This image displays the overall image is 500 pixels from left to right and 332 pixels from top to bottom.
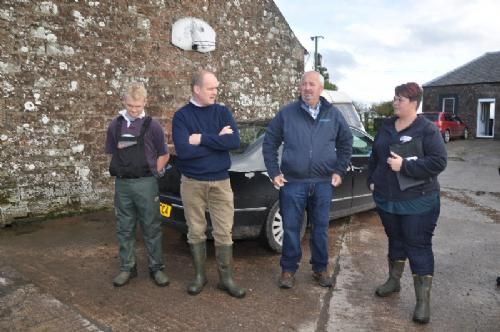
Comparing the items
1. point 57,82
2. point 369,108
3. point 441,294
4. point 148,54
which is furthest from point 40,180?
point 369,108

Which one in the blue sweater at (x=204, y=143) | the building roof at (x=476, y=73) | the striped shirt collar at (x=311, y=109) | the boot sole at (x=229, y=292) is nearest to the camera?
the blue sweater at (x=204, y=143)

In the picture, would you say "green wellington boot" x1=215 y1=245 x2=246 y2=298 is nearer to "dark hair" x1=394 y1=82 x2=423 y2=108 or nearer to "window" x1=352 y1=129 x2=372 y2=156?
"dark hair" x1=394 y1=82 x2=423 y2=108

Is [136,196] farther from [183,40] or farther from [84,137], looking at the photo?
[183,40]

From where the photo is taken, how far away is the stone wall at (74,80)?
19.7ft

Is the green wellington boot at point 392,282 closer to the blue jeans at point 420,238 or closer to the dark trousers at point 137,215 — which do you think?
the blue jeans at point 420,238

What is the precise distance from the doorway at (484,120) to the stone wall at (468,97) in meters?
0.21

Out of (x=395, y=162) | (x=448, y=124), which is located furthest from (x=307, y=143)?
(x=448, y=124)

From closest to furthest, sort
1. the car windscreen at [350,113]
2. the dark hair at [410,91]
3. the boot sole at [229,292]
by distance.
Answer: the dark hair at [410,91] → the boot sole at [229,292] → the car windscreen at [350,113]

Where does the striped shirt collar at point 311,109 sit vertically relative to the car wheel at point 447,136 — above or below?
above

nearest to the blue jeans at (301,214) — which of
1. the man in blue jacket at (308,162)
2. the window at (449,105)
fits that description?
the man in blue jacket at (308,162)

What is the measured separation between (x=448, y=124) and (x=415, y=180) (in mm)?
22061

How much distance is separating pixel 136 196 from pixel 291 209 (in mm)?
1401

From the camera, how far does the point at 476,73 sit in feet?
87.1

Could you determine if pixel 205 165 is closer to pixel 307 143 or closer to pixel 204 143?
pixel 204 143
